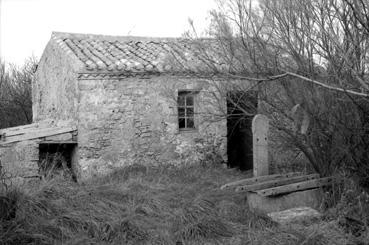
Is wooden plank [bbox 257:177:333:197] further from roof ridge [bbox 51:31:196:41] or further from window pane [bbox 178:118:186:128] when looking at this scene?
roof ridge [bbox 51:31:196:41]

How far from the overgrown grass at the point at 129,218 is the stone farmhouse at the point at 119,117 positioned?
271 centimetres

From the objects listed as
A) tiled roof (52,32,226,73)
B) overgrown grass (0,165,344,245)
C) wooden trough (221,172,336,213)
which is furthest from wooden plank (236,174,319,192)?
tiled roof (52,32,226,73)

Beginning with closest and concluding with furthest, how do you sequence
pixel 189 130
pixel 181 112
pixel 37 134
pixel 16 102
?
pixel 37 134, pixel 189 130, pixel 181 112, pixel 16 102

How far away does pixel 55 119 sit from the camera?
39.0ft

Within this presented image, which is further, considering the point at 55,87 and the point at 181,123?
the point at 55,87

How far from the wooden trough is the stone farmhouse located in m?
2.77

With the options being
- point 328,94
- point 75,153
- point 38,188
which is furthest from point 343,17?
point 75,153

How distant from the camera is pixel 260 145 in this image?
7.21 meters

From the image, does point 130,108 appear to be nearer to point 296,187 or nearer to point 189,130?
point 189,130

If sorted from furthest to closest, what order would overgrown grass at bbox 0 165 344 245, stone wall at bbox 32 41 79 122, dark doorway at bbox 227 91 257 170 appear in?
dark doorway at bbox 227 91 257 170 → stone wall at bbox 32 41 79 122 → overgrown grass at bbox 0 165 344 245

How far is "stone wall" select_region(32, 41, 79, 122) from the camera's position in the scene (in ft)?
34.0

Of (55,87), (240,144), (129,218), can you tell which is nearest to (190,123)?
(240,144)

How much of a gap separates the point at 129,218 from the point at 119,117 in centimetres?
459

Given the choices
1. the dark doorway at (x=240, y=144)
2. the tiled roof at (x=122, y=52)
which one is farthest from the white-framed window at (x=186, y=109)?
the dark doorway at (x=240, y=144)
